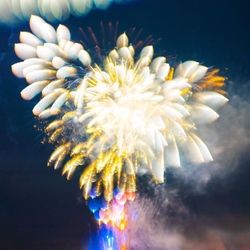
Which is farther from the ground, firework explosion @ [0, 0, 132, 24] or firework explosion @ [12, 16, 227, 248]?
firework explosion @ [0, 0, 132, 24]

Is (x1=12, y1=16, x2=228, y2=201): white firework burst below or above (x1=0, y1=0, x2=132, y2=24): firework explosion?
below

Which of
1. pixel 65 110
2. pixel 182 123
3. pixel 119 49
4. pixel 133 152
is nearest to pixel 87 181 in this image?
pixel 133 152

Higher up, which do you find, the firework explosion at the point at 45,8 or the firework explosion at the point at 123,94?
the firework explosion at the point at 45,8

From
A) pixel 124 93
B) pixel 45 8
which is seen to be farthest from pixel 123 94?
pixel 45 8

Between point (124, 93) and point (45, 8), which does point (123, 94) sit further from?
point (45, 8)

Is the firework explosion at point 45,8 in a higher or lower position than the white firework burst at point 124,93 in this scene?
higher

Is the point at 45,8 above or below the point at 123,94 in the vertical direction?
above

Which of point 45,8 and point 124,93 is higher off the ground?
point 45,8

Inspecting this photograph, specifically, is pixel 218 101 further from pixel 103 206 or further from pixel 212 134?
pixel 103 206
